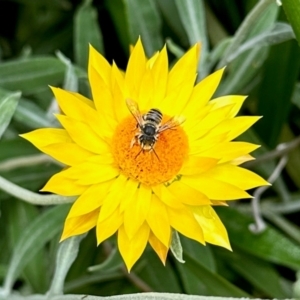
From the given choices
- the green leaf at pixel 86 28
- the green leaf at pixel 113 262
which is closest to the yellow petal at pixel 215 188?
the green leaf at pixel 113 262

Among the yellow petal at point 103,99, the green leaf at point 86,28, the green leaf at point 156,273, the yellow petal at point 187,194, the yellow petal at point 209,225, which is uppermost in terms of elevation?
the green leaf at point 86,28

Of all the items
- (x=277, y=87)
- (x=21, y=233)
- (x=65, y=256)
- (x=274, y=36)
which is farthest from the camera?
(x=277, y=87)

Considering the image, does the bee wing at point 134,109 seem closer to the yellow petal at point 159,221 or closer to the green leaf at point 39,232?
the yellow petal at point 159,221

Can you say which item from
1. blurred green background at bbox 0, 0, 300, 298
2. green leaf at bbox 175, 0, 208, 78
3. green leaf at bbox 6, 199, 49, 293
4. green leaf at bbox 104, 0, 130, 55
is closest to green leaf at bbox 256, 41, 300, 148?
blurred green background at bbox 0, 0, 300, 298

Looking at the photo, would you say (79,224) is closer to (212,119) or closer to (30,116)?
(212,119)

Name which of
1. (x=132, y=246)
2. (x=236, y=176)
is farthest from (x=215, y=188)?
(x=132, y=246)

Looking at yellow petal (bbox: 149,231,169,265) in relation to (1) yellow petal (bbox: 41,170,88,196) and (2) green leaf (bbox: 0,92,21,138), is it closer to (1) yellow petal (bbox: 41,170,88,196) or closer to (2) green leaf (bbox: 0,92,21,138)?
(1) yellow petal (bbox: 41,170,88,196)

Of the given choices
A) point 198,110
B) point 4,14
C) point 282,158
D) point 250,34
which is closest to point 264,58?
point 250,34
